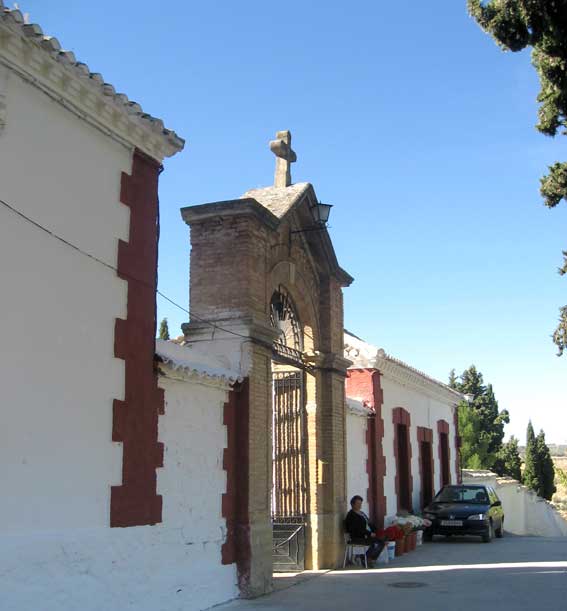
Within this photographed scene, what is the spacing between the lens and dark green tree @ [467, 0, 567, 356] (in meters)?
8.81

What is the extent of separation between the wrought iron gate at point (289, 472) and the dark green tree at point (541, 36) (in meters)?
5.60

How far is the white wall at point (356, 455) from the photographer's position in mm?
14641

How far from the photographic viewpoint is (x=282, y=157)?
1302 cm

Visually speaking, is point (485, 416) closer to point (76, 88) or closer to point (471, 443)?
point (471, 443)

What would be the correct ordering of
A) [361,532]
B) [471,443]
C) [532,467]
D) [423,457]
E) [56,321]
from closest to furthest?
[56,321], [361,532], [423,457], [471,443], [532,467]

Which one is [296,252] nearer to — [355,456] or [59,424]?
[355,456]

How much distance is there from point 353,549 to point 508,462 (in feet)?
92.7

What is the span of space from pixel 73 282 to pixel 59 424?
4.30 ft

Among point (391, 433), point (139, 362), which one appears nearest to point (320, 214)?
point (139, 362)

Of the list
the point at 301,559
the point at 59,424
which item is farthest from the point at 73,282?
the point at 301,559

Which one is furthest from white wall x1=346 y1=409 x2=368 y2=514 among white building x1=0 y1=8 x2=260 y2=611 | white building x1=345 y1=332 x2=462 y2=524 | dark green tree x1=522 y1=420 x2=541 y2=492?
dark green tree x1=522 y1=420 x2=541 y2=492

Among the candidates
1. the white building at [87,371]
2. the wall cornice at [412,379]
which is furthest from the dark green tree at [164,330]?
the white building at [87,371]

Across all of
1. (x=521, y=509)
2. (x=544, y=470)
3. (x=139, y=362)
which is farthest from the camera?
(x=544, y=470)

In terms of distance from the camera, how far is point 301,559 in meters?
12.2
